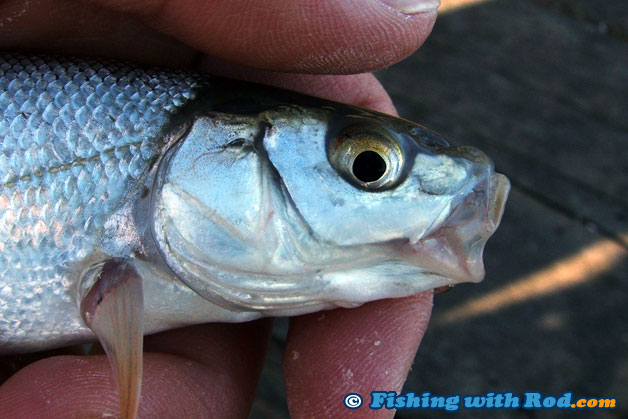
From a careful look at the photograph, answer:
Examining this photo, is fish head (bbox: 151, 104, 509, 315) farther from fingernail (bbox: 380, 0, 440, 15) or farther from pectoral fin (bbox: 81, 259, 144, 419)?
fingernail (bbox: 380, 0, 440, 15)

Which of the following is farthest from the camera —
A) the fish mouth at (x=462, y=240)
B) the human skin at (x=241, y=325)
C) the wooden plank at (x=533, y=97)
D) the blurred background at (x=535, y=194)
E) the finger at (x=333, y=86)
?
the wooden plank at (x=533, y=97)

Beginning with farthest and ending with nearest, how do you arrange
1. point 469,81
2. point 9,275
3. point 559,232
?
point 469,81 < point 559,232 < point 9,275

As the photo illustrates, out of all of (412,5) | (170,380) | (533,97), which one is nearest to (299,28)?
(412,5)

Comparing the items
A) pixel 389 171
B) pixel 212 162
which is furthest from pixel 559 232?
pixel 212 162

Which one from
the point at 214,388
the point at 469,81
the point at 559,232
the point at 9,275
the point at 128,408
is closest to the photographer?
the point at 128,408

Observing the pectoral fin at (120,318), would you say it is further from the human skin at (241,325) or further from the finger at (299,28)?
the finger at (299,28)

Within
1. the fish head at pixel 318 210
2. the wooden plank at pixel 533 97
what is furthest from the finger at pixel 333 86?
the wooden plank at pixel 533 97

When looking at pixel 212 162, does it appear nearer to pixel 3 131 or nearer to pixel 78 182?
pixel 78 182
